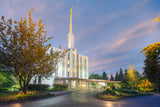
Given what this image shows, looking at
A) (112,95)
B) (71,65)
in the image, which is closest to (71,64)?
(71,65)

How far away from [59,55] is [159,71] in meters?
37.8

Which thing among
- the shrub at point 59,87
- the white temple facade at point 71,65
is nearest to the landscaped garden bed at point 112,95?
the shrub at point 59,87

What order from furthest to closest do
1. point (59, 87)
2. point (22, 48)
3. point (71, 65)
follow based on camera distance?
point (71, 65), point (59, 87), point (22, 48)

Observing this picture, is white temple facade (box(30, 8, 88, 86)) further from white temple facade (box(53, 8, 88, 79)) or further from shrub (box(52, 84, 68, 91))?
shrub (box(52, 84, 68, 91))

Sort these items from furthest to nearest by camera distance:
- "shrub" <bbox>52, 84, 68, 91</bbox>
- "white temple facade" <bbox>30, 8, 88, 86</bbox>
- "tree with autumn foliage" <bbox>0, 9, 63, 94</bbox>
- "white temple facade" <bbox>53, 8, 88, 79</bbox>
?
1. "white temple facade" <bbox>53, 8, 88, 79</bbox>
2. "white temple facade" <bbox>30, 8, 88, 86</bbox>
3. "shrub" <bbox>52, 84, 68, 91</bbox>
4. "tree with autumn foliage" <bbox>0, 9, 63, 94</bbox>

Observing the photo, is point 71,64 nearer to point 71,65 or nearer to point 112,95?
point 71,65

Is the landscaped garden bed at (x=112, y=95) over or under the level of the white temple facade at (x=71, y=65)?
under

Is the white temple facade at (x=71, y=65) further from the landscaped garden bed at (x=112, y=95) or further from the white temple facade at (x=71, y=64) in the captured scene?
the landscaped garden bed at (x=112, y=95)

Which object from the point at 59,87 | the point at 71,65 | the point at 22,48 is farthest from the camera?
the point at 71,65

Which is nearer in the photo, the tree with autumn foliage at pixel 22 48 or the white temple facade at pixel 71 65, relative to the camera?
the tree with autumn foliage at pixel 22 48

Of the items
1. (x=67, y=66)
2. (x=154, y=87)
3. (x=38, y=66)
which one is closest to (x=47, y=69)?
(x=38, y=66)

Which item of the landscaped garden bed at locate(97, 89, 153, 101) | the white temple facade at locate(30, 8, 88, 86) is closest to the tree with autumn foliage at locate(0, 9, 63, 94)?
the landscaped garden bed at locate(97, 89, 153, 101)

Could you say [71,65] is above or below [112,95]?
above

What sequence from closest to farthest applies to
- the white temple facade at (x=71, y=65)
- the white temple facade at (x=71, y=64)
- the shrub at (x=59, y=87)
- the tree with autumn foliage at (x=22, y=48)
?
the tree with autumn foliage at (x=22, y=48) → the shrub at (x=59, y=87) → the white temple facade at (x=71, y=65) → the white temple facade at (x=71, y=64)
